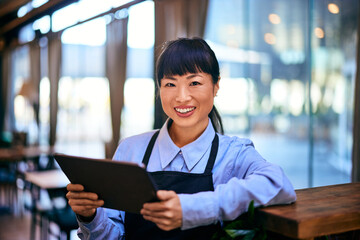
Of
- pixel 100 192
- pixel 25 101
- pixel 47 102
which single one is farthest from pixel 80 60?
pixel 100 192

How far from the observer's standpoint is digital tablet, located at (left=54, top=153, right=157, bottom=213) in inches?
43.1

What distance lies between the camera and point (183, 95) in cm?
141

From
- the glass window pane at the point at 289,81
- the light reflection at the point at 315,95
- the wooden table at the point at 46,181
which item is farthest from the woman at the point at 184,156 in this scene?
the light reflection at the point at 315,95

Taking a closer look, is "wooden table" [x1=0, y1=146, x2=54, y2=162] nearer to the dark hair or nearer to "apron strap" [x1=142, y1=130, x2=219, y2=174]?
"apron strap" [x1=142, y1=130, x2=219, y2=174]

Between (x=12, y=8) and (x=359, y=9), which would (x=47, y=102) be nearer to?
(x=12, y=8)

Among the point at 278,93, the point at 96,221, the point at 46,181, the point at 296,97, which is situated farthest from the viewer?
the point at 278,93

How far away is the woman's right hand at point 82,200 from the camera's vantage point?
49.7 inches

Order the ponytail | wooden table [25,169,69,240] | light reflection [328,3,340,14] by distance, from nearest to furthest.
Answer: the ponytail, wooden table [25,169,69,240], light reflection [328,3,340,14]

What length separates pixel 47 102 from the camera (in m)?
7.54

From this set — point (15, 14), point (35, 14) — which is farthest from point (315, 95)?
point (15, 14)

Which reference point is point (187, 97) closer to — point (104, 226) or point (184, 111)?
point (184, 111)

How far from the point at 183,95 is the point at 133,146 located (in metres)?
0.30

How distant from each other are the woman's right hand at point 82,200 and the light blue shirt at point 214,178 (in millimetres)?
84

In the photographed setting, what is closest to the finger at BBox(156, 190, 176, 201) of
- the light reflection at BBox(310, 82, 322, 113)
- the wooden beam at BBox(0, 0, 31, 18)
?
the light reflection at BBox(310, 82, 322, 113)
